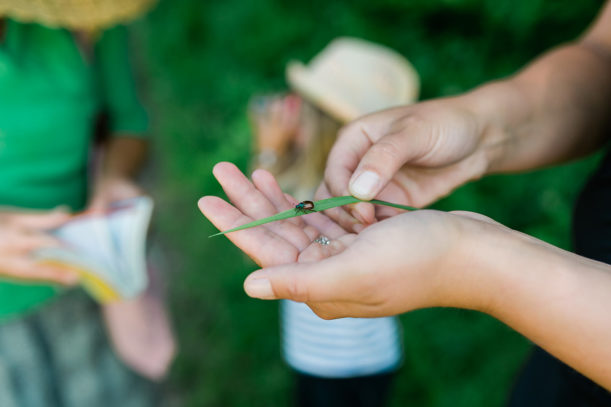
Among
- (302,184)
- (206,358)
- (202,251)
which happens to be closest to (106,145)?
(302,184)

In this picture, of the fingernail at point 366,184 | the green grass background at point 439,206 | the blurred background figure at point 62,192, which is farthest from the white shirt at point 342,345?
the fingernail at point 366,184

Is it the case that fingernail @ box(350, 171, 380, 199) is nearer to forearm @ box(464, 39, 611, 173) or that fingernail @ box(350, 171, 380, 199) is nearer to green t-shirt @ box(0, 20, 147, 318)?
forearm @ box(464, 39, 611, 173)

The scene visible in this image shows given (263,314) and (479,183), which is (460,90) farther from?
(263,314)

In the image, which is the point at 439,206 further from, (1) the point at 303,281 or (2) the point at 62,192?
(1) the point at 303,281

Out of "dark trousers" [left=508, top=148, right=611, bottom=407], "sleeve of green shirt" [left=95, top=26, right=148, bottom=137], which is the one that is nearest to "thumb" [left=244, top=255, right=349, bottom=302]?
"dark trousers" [left=508, top=148, right=611, bottom=407]

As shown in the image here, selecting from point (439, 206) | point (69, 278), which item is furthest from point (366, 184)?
point (439, 206)

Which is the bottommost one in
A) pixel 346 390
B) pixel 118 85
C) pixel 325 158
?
pixel 346 390

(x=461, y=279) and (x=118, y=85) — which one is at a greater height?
(x=461, y=279)
